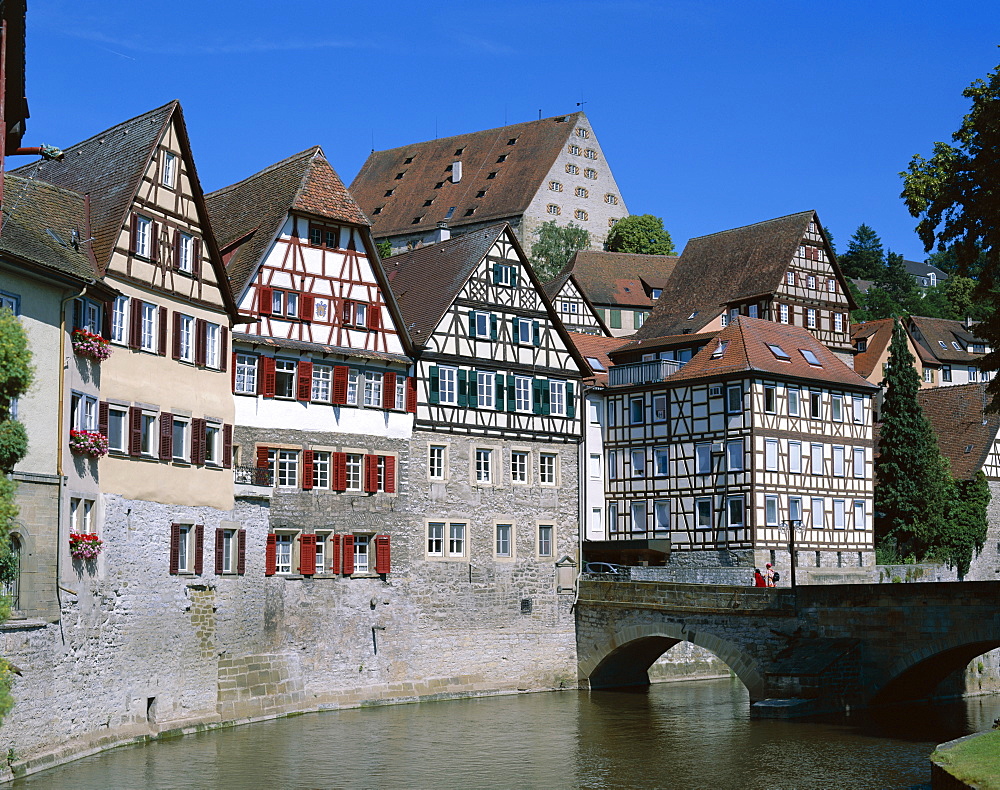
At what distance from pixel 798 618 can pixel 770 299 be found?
2760 cm

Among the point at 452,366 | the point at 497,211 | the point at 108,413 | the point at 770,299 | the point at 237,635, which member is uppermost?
the point at 497,211

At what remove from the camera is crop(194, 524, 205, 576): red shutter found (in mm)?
36000

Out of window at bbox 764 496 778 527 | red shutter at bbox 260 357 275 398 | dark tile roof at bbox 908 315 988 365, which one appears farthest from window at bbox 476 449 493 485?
dark tile roof at bbox 908 315 988 365

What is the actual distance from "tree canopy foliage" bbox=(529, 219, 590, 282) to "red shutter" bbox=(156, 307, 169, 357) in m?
55.1

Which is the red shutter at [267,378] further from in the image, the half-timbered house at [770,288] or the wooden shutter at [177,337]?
the half-timbered house at [770,288]

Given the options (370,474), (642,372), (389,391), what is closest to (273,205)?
(389,391)

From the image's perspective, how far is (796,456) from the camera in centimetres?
5266

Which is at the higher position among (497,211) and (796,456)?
(497,211)

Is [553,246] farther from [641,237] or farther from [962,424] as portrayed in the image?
[962,424]

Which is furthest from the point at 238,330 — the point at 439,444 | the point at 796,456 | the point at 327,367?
the point at 796,456

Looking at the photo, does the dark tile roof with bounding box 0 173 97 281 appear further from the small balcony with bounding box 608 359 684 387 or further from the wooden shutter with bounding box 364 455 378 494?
the small balcony with bounding box 608 359 684 387

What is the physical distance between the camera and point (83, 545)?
30.6 m

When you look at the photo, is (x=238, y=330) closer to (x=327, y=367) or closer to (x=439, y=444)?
(x=327, y=367)

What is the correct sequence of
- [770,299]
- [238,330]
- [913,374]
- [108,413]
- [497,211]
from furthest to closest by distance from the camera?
1. [497,211]
2. [770,299]
3. [913,374]
4. [238,330]
5. [108,413]
